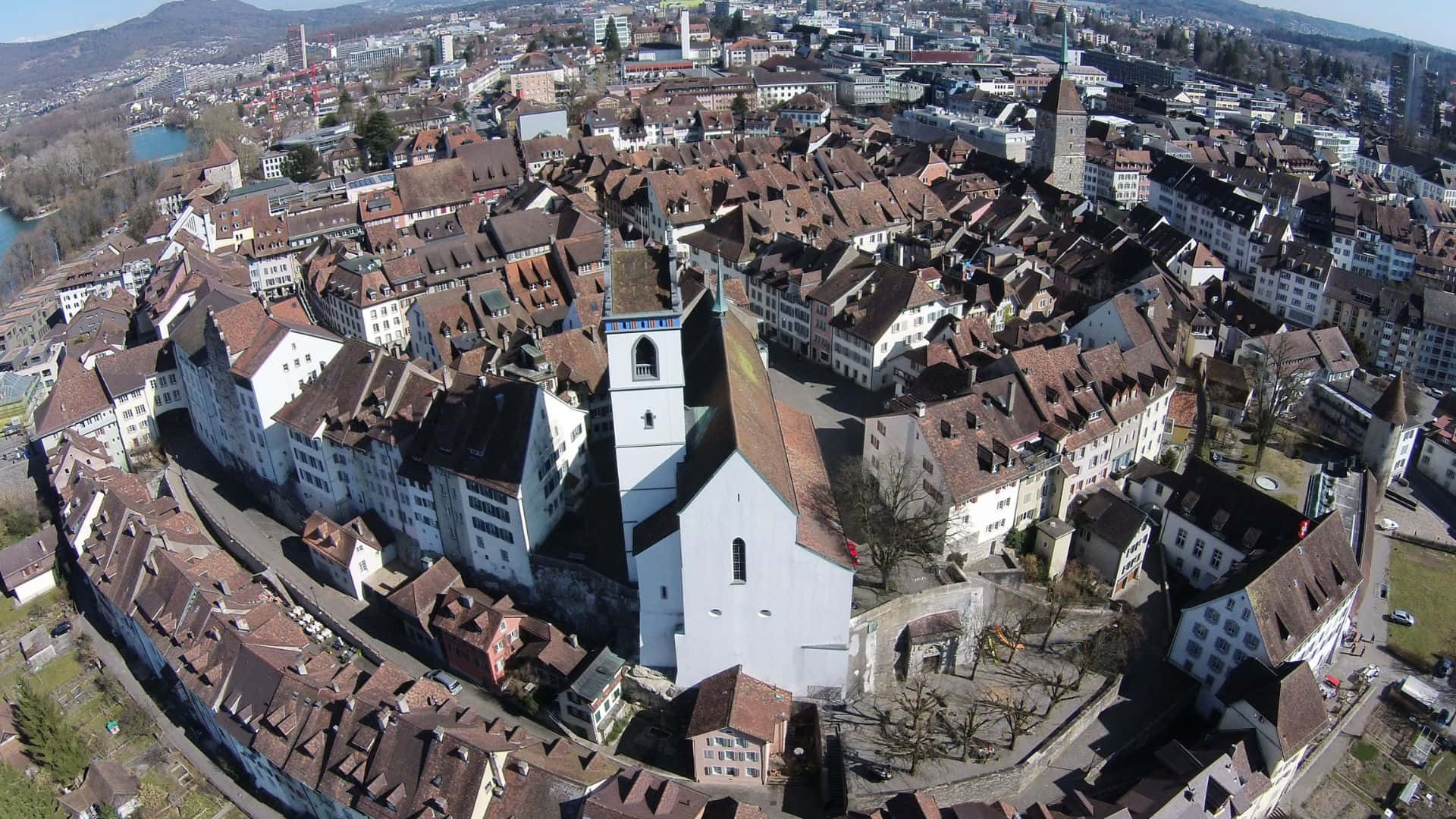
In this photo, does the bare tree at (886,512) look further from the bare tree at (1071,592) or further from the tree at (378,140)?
the tree at (378,140)

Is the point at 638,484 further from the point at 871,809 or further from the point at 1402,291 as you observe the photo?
the point at 1402,291

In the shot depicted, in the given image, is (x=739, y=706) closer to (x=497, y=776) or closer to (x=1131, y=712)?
(x=497, y=776)

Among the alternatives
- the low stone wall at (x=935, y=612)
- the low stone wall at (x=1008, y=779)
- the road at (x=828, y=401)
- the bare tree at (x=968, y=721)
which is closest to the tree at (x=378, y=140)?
the road at (x=828, y=401)

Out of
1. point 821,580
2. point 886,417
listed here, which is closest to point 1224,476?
point 886,417

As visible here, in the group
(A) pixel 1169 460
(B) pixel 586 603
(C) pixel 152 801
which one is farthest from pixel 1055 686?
(C) pixel 152 801

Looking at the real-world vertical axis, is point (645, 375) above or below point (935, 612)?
above
